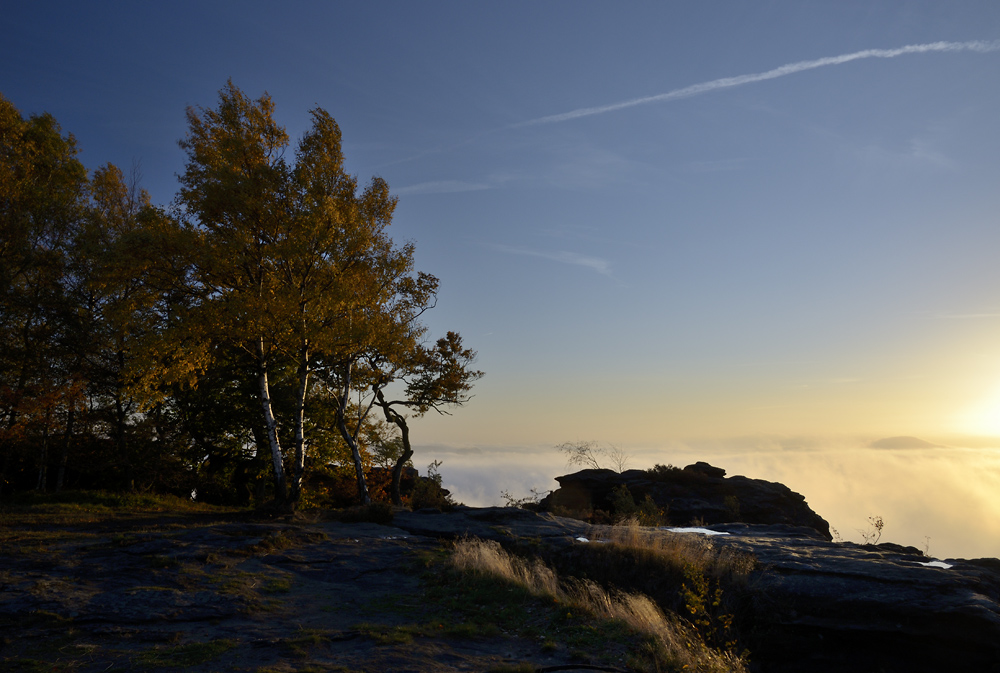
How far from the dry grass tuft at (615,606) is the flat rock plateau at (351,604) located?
34.2 inches

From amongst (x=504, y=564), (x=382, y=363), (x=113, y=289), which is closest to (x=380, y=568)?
(x=504, y=564)

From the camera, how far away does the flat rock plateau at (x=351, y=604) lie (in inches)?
311

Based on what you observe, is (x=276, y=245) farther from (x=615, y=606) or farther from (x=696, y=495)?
(x=696, y=495)

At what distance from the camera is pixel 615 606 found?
413 inches

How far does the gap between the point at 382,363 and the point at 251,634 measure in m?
17.3

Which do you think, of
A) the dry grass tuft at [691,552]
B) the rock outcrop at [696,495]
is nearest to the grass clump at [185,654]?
the dry grass tuft at [691,552]

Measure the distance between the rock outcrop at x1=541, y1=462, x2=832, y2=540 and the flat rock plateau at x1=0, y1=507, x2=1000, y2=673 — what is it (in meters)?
16.5

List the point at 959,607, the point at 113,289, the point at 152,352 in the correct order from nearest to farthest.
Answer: the point at 959,607 < the point at 152,352 < the point at 113,289

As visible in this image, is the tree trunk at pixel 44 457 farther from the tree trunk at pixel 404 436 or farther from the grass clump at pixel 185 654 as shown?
the grass clump at pixel 185 654

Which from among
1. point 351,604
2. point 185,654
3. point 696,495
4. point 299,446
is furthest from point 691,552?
point 696,495

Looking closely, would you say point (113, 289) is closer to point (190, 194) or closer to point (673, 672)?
point (190, 194)

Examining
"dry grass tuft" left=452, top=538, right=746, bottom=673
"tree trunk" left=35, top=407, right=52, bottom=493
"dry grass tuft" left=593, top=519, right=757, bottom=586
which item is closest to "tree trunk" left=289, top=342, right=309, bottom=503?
"dry grass tuft" left=452, top=538, right=746, bottom=673

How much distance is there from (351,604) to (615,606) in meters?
4.82

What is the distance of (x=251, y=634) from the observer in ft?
27.9
